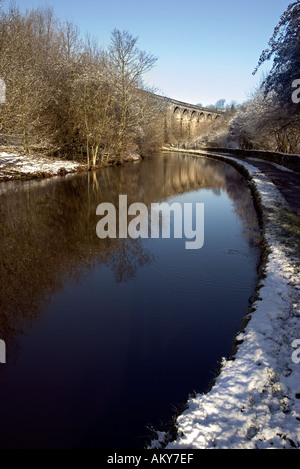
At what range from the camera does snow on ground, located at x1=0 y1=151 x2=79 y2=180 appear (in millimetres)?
18203

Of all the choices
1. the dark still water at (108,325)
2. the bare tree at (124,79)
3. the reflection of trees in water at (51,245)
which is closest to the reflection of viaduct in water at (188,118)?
the bare tree at (124,79)

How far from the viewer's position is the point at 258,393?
2703 mm

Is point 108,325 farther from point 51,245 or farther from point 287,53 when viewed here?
point 287,53

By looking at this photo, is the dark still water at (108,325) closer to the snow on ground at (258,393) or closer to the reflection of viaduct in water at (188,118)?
the snow on ground at (258,393)

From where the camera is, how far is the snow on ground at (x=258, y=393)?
226cm

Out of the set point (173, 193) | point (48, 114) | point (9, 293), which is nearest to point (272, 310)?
point (9, 293)

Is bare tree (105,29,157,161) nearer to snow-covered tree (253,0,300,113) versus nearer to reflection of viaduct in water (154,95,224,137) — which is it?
snow-covered tree (253,0,300,113)

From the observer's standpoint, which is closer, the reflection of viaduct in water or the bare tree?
the bare tree

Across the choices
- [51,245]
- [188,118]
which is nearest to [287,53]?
[51,245]

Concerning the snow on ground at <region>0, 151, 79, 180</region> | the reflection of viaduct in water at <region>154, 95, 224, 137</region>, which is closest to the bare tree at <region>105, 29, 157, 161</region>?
the snow on ground at <region>0, 151, 79, 180</region>

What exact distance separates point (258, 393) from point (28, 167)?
19911 mm

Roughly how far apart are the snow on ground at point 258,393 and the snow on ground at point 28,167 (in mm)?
17032

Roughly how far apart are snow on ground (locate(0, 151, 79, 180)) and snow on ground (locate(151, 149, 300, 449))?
17032 mm

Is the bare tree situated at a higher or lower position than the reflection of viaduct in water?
lower
